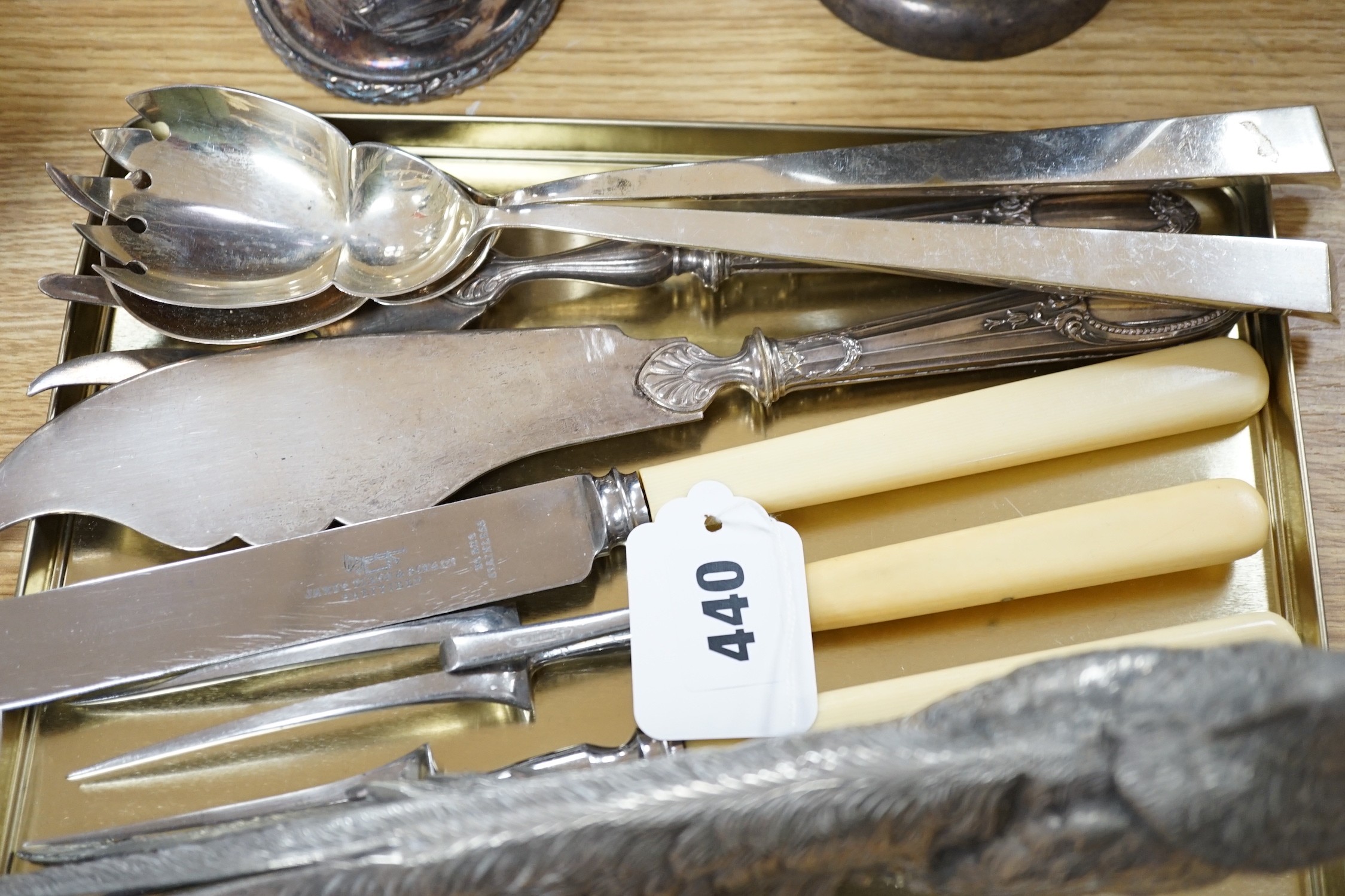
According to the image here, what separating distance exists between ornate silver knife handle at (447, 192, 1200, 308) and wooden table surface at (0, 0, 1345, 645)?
0.10 m

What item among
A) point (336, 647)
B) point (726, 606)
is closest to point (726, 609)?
point (726, 606)

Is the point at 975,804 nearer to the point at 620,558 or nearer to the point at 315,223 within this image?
the point at 620,558

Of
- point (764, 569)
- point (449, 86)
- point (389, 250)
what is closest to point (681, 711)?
point (764, 569)

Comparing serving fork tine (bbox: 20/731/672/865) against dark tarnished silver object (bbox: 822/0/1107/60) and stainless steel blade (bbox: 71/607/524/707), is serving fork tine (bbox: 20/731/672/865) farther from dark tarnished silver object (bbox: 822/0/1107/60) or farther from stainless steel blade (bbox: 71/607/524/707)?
dark tarnished silver object (bbox: 822/0/1107/60)

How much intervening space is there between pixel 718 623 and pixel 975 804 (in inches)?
10.0

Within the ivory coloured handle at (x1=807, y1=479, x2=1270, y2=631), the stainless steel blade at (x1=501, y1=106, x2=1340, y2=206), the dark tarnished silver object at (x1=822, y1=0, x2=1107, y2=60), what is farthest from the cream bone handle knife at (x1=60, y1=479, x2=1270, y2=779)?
the dark tarnished silver object at (x1=822, y1=0, x2=1107, y2=60)

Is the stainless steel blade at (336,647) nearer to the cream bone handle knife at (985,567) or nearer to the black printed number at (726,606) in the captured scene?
the cream bone handle knife at (985,567)

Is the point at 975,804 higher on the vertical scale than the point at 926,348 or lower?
lower

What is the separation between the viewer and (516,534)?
2.10 feet

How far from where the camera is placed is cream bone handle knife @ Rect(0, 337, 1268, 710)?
63cm

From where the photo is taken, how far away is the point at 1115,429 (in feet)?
2.15

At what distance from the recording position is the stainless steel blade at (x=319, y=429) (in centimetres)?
66

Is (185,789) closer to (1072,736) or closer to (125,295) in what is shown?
(125,295)

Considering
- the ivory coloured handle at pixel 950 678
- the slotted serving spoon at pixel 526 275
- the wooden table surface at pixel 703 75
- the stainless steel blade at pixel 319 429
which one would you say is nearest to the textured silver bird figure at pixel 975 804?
the ivory coloured handle at pixel 950 678
